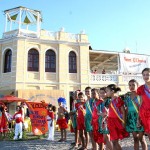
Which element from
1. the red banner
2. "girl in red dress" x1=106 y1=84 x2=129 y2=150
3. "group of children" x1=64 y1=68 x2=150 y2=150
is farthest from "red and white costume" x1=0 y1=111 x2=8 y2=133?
"girl in red dress" x1=106 y1=84 x2=129 y2=150

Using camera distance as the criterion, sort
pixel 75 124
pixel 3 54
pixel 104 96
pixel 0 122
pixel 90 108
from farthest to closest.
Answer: pixel 3 54, pixel 0 122, pixel 75 124, pixel 90 108, pixel 104 96

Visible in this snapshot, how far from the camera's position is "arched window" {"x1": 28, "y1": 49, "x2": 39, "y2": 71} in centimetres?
2292

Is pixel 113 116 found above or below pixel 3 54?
below

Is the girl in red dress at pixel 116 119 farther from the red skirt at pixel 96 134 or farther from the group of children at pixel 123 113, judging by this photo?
the red skirt at pixel 96 134

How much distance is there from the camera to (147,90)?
479 cm

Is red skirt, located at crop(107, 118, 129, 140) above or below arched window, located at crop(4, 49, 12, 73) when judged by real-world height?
below

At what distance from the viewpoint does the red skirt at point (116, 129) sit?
5258mm

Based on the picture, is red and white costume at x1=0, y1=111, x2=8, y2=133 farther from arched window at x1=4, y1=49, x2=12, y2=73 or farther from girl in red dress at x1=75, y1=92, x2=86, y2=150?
arched window at x1=4, y1=49, x2=12, y2=73

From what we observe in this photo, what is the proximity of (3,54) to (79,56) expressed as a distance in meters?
6.90

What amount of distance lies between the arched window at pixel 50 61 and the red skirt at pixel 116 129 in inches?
721

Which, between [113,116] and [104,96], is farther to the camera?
[104,96]

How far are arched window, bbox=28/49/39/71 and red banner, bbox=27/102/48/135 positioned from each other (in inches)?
376

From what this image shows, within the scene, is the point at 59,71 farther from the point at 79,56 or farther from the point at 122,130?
the point at 122,130

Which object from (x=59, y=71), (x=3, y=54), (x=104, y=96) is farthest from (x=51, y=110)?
(x=3, y=54)
